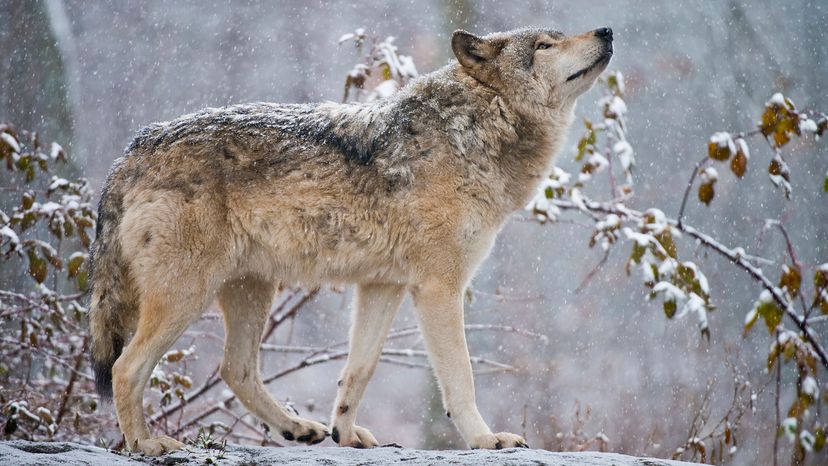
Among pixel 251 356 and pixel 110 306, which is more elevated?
pixel 110 306

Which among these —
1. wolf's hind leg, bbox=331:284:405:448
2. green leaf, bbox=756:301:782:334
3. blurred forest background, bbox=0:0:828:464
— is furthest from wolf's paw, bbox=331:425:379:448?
blurred forest background, bbox=0:0:828:464

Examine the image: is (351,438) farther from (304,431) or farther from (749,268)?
(749,268)

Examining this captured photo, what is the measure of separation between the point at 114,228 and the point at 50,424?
179 centimetres

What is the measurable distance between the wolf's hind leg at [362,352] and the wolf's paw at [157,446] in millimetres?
862

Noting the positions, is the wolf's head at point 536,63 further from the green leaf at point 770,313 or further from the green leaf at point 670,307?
the green leaf at point 770,313

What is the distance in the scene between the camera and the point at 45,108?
1161 centimetres

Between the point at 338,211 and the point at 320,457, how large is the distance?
119cm

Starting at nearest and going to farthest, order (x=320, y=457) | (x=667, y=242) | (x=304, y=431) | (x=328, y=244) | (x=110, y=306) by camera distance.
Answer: (x=320, y=457)
(x=110, y=306)
(x=328, y=244)
(x=304, y=431)
(x=667, y=242)

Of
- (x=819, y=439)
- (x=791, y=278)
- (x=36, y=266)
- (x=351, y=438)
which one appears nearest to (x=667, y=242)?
(x=791, y=278)

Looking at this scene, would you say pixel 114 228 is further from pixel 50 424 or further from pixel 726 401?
pixel 726 401

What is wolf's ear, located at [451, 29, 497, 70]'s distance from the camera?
436cm

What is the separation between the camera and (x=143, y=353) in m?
3.65

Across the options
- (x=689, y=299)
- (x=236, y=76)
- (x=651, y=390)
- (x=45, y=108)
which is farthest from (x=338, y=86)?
(x=689, y=299)

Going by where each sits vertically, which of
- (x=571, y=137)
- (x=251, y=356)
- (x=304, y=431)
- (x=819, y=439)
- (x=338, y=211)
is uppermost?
(x=338, y=211)
